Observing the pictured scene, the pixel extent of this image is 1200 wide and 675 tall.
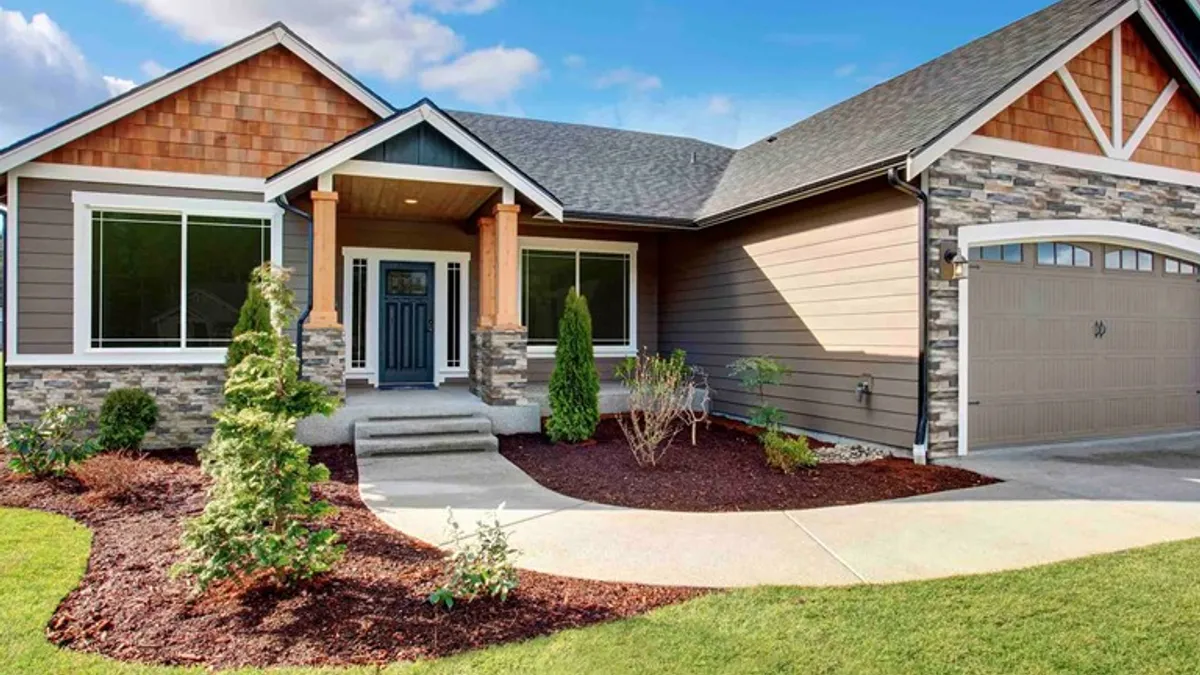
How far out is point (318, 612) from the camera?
3.49m

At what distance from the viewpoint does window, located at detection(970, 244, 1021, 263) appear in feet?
26.2

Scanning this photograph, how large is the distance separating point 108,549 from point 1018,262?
924 centimetres

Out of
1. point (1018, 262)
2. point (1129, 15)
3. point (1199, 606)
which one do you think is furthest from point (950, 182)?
point (1199, 606)

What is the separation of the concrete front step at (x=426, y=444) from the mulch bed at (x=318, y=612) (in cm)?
290

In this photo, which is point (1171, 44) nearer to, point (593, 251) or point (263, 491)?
point (593, 251)

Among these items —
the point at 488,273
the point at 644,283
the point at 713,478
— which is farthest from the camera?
the point at 644,283

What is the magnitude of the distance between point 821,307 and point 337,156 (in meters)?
6.03

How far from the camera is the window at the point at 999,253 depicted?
26.2 feet

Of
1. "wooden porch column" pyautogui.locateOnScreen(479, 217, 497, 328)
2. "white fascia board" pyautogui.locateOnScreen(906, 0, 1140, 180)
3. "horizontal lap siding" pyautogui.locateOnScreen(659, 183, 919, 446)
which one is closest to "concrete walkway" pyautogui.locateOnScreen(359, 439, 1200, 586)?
"horizontal lap siding" pyautogui.locateOnScreen(659, 183, 919, 446)

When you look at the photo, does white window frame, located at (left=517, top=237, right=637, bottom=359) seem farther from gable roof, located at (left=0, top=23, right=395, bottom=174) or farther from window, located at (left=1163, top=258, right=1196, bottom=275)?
window, located at (left=1163, top=258, right=1196, bottom=275)

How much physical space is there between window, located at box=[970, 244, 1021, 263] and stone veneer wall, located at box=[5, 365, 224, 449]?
358 inches

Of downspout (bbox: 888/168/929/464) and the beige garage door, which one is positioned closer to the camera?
downspout (bbox: 888/168/929/464)

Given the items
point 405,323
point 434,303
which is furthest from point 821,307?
point 405,323

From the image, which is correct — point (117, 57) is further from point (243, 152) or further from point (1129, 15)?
point (1129, 15)
